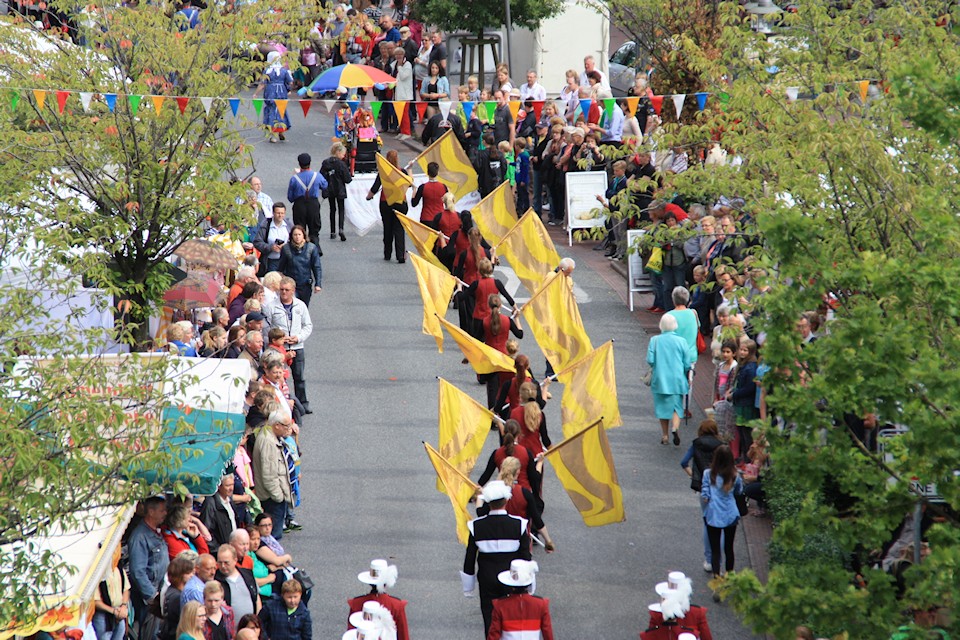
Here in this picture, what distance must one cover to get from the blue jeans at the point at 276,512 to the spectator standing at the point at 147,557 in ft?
7.05

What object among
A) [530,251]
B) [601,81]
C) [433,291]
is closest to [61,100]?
[433,291]

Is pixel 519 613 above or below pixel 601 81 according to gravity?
below

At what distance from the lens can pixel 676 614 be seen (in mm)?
11109

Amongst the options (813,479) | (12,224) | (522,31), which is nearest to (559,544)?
(813,479)

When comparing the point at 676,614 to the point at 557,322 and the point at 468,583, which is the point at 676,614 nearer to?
the point at 468,583

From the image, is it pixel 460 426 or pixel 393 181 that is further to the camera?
pixel 393 181

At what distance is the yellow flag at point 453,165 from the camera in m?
24.1

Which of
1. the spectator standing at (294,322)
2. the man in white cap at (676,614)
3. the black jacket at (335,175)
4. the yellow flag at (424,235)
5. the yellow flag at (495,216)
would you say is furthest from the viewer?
the black jacket at (335,175)

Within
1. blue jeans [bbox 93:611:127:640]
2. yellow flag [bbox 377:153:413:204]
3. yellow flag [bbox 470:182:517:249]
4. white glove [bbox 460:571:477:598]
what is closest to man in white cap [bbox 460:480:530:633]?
white glove [bbox 460:571:477:598]

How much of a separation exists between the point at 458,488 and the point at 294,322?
5175mm

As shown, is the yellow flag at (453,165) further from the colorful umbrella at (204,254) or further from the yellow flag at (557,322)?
the yellow flag at (557,322)

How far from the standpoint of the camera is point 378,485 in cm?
1628

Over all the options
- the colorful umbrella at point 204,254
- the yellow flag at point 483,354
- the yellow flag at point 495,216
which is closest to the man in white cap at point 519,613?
the yellow flag at point 483,354

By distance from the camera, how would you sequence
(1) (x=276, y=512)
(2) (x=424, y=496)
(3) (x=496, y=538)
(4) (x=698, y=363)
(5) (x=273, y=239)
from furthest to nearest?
(5) (x=273, y=239) < (4) (x=698, y=363) < (2) (x=424, y=496) < (1) (x=276, y=512) < (3) (x=496, y=538)
